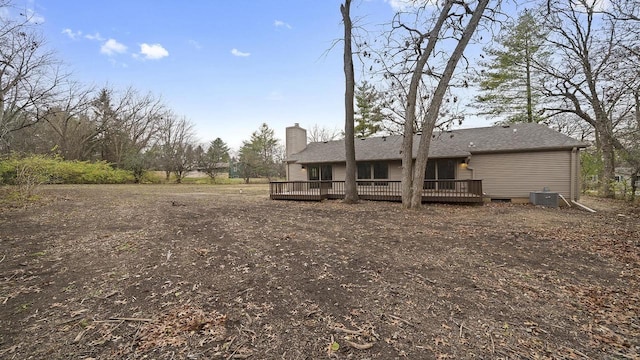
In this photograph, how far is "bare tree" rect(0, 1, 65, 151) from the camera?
34.7ft

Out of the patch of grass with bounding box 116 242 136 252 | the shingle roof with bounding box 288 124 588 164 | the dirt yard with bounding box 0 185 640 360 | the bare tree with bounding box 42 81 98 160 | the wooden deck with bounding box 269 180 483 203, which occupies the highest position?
the bare tree with bounding box 42 81 98 160

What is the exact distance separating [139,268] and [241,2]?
43.9 feet

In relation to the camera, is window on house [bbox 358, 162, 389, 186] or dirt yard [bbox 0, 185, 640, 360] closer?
dirt yard [bbox 0, 185, 640, 360]

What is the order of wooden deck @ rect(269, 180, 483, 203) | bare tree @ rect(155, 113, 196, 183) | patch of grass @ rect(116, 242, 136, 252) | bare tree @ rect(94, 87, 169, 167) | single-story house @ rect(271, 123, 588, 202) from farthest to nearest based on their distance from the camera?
1. bare tree @ rect(155, 113, 196, 183)
2. bare tree @ rect(94, 87, 169, 167)
3. single-story house @ rect(271, 123, 588, 202)
4. wooden deck @ rect(269, 180, 483, 203)
5. patch of grass @ rect(116, 242, 136, 252)

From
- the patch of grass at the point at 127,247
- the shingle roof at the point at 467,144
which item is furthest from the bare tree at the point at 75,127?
the patch of grass at the point at 127,247

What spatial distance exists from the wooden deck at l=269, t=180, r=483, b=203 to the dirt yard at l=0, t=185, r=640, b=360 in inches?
196

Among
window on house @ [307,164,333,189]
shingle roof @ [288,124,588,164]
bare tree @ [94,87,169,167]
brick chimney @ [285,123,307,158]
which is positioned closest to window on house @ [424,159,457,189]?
shingle roof @ [288,124,588,164]

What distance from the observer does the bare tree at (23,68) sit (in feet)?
34.7

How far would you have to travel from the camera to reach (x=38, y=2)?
1043 cm

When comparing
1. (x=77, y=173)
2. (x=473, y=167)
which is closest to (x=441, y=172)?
(x=473, y=167)

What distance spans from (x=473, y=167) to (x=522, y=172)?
1986mm

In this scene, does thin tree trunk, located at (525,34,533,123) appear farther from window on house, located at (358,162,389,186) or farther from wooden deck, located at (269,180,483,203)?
window on house, located at (358,162,389,186)

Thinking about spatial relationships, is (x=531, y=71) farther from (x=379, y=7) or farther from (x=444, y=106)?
(x=379, y=7)

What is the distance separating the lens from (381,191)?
1386cm
